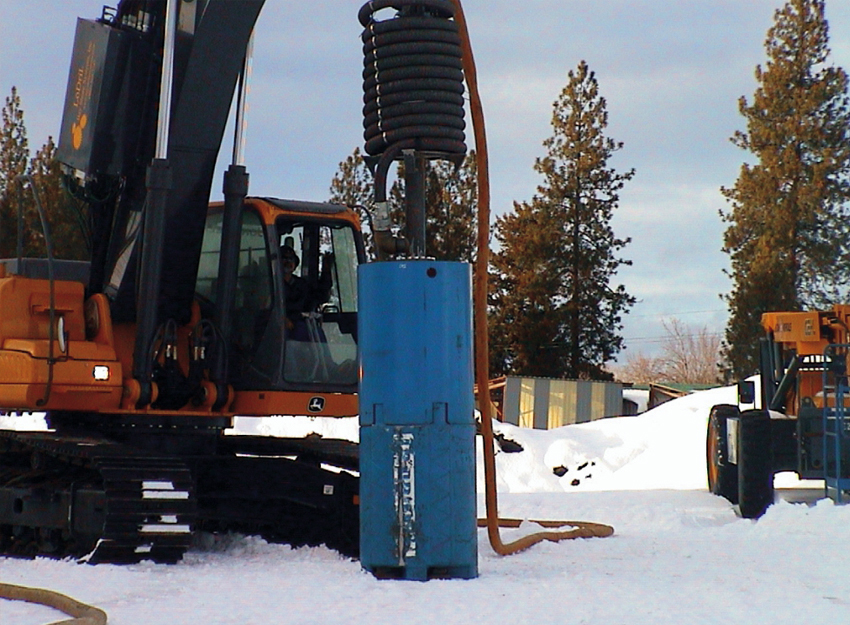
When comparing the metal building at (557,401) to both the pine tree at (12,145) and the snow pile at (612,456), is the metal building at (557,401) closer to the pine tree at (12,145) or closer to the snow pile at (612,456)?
the snow pile at (612,456)

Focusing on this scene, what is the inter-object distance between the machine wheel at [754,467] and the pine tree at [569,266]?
112 feet

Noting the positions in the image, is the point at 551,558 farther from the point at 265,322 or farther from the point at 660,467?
the point at 660,467

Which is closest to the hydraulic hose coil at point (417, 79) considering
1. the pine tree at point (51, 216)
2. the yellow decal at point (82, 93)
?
the yellow decal at point (82, 93)

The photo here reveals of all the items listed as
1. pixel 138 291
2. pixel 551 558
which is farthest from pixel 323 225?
pixel 551 558

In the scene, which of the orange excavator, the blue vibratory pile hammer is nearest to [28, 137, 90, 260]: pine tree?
the orange excavator

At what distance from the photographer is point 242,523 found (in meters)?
10.7

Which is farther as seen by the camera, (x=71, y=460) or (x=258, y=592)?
(x=71, y=460)

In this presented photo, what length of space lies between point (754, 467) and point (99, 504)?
24.6 ft

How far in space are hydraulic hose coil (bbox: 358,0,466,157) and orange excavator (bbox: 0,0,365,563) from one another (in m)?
1.22

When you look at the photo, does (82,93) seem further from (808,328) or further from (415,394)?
(808,328)

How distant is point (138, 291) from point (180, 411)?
3.13 feet

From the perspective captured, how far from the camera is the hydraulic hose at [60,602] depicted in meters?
6.13

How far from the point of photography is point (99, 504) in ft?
29.2

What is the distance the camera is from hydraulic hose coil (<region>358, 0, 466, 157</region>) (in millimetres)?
8516
